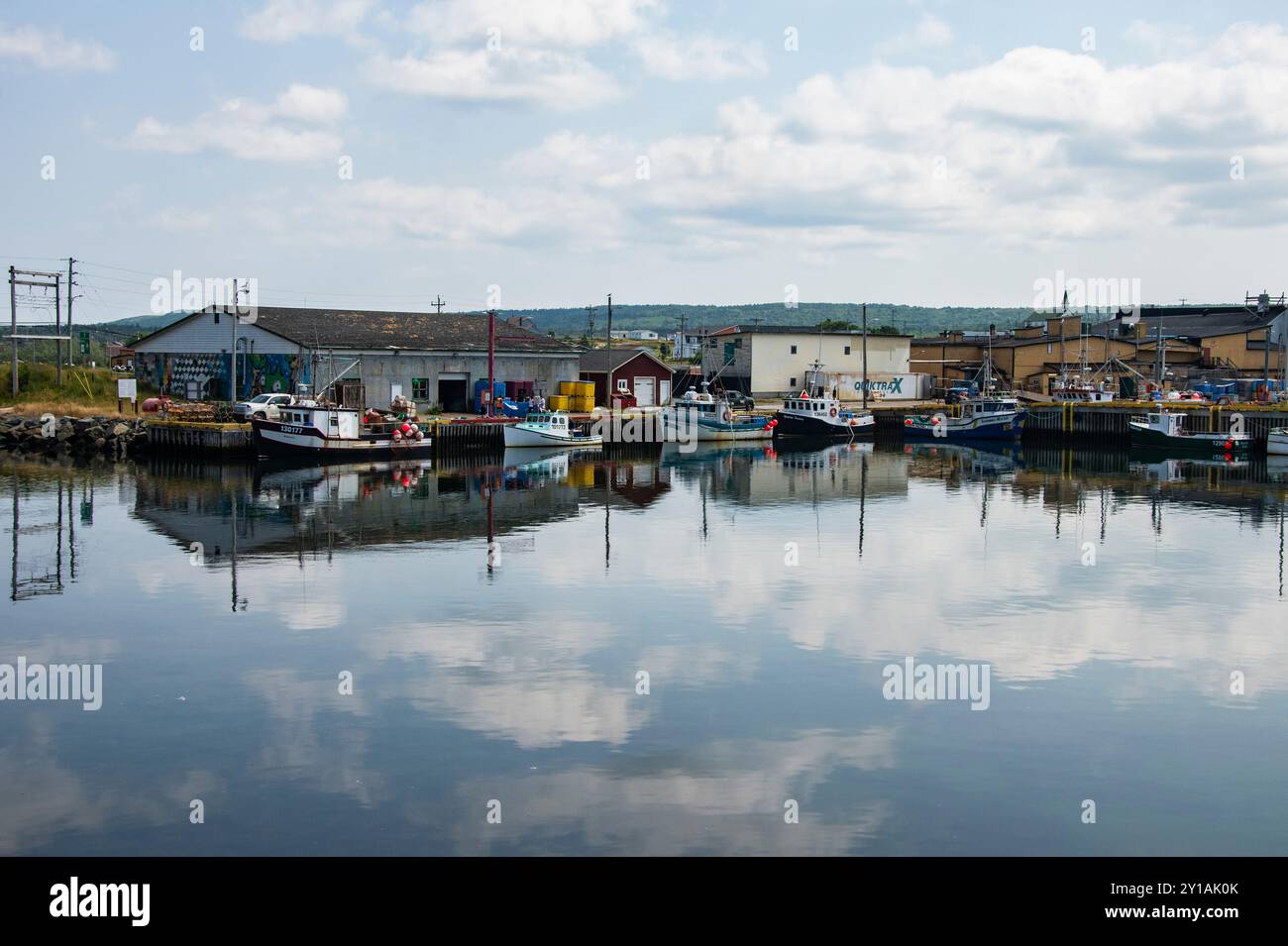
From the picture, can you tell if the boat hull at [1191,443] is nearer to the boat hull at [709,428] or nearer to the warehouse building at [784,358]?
the boat hull at [709,428]

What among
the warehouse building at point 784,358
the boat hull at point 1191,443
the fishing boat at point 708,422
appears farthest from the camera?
the warehouse building at point 784,358

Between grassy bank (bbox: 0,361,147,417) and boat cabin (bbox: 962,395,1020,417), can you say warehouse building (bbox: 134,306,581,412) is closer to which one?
grassy bank (bbox: 0,361,147,417)

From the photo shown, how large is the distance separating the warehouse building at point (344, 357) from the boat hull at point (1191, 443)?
30.2m

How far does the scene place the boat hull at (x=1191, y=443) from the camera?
199 feet

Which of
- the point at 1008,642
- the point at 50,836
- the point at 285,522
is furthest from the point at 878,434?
the point at 50,836

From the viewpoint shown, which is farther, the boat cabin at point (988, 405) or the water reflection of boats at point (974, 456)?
the boat cabin at point (988, 405)

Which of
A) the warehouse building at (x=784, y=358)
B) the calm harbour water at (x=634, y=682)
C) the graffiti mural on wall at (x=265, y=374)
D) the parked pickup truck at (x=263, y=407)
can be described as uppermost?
the warehouse building at (x=784, y=358)

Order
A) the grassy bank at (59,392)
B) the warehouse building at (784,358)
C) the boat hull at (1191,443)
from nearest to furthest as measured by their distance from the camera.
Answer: the grassy bank at (59,392) → the boat hull at (1191,443) → the warehouse building at (784,358)

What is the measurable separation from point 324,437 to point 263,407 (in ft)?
11.7

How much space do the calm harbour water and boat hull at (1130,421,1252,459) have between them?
2591 cm

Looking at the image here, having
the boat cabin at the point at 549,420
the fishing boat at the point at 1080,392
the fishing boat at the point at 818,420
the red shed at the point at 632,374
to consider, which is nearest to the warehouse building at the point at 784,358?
the red shed at the point at 632,374

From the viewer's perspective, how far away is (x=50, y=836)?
12867mm

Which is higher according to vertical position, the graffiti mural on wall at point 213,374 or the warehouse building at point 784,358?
the warehouse building at point 784,358
